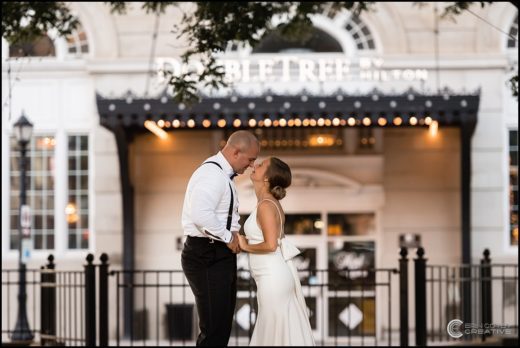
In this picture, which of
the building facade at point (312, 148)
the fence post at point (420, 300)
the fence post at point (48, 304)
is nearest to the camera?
Result: the fence post at point (420, 300)

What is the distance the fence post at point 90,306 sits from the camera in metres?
12.4

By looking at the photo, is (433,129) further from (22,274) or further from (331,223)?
(22,274)

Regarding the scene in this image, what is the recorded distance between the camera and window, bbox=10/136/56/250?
18.0 metres

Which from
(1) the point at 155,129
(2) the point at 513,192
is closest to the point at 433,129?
(2) the point at 513,192

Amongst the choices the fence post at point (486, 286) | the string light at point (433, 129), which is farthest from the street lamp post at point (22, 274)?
the fence post at point (486, 286)

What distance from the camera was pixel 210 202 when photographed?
279 inches

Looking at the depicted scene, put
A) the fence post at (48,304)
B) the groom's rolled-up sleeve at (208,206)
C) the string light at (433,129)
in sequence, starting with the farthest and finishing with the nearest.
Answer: the string light at (433,129) → the fence post at (48,304) → the groom's rolled-up sleeve at (208,206)

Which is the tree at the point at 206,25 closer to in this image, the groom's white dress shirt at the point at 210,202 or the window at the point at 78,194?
the groom's white dress shirt at the point at 210,202

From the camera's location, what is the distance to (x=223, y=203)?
725 cm

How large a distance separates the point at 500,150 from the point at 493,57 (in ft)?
5.17

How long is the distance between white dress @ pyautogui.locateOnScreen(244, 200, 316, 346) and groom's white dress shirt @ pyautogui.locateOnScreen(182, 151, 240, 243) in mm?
333

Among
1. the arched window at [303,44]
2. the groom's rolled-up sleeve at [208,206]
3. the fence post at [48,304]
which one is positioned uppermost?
the arched window at [303,44]

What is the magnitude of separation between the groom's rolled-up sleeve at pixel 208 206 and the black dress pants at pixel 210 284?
16 centimetres

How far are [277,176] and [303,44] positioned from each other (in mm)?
10539
